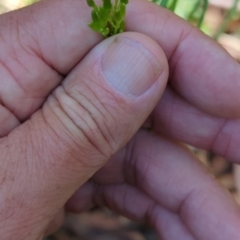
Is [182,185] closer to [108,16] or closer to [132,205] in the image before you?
[132,205]

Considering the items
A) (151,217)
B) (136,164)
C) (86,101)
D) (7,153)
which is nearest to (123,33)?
(86,101)

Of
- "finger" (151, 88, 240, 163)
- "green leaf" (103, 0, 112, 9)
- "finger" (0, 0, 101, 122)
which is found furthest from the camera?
"finger" (151, 88, 240, 163)

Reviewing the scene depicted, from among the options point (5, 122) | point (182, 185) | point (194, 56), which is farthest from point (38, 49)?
point (182, 185)

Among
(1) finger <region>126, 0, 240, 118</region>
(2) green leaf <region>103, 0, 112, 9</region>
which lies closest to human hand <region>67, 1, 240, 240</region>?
(1) finger <region>126, 0, 240, 118</region>

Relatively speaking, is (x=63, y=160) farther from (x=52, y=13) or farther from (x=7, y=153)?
(x=52, y=13)

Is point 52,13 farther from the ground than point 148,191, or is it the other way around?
point 52,13

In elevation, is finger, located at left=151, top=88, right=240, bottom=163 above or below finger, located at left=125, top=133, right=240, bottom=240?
above

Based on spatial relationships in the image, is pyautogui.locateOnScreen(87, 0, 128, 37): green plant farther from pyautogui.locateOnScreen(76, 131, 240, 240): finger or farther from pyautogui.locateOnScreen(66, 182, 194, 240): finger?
pyautogui.locateOnScreen(66, 182, 194, 240): finger

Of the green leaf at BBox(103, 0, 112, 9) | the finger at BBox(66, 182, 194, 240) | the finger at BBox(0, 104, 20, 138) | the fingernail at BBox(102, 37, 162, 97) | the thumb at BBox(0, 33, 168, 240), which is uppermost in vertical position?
the green leaf at BBox(103, 0, 112, 9)
